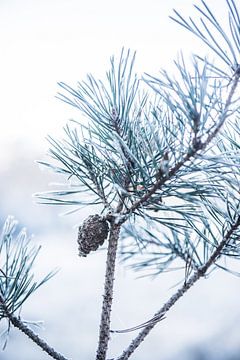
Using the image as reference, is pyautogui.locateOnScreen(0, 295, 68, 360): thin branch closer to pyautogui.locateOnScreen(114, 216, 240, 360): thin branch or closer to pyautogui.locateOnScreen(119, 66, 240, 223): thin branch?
pyautogui.locateOnScreen(114, 216, 240, 360): thin branch

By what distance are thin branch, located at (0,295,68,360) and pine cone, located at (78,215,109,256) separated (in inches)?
3.7

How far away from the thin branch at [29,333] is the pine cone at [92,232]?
94 millimetres

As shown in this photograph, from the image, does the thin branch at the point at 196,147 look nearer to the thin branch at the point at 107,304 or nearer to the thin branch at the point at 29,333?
the thin branch at the point at 107,304

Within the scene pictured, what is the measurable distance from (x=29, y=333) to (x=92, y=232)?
0.11 m

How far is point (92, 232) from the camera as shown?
0.47m

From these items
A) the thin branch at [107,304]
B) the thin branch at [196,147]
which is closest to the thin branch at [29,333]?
the thin branch at [107,304]

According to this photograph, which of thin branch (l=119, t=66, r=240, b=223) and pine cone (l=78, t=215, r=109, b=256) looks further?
pine cone (l=78, t=215, r=109, b=256)

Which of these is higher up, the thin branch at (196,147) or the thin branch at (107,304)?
the thin branch at (196,147)

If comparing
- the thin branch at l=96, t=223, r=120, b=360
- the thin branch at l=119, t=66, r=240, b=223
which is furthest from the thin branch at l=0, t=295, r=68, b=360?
the thin branch at l=119, t=66, r=240, b=223

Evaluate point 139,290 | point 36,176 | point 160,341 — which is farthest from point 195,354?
point 36,176

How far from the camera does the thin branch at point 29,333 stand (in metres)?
0.46

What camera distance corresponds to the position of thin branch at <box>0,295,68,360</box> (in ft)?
1.51

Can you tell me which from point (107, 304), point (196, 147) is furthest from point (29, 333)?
point (196, 147)

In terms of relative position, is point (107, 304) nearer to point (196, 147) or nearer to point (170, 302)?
point (170, 302)
